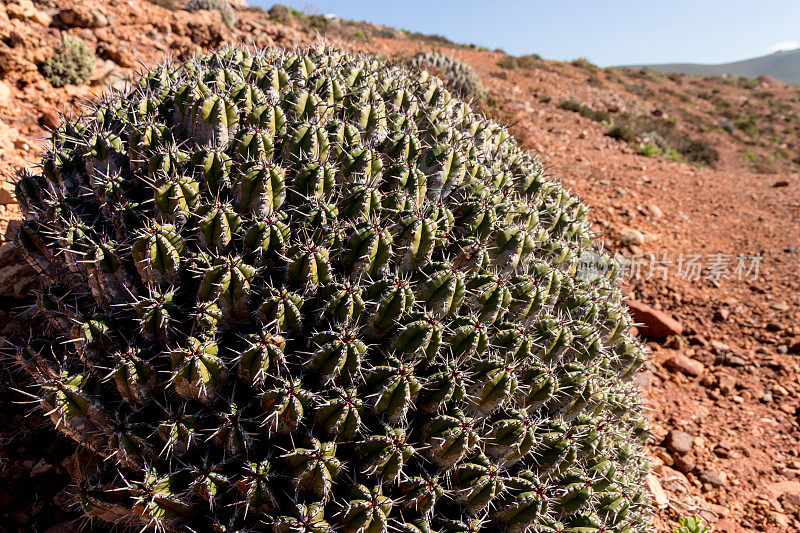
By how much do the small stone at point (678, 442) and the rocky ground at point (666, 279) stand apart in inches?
0.5

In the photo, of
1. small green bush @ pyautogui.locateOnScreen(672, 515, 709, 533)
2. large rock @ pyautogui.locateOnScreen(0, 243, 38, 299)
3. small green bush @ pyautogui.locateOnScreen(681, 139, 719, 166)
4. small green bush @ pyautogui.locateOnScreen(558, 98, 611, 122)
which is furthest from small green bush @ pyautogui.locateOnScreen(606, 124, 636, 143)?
large rock @ pyautogui.locateOnScreen(0, 243, 38, 299)

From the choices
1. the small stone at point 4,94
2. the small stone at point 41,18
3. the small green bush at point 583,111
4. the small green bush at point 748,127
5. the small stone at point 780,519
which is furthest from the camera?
the small green bush at point 748,127

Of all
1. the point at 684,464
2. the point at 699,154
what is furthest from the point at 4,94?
the point at 699,154

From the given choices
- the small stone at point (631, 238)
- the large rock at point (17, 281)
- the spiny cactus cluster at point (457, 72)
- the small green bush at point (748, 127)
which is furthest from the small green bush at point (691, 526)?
the small green bush at point (748, 127)

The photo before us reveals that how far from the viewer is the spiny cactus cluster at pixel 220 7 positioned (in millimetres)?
12055

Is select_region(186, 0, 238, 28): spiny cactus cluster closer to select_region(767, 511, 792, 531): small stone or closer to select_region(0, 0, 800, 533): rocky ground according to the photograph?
select_region(0, 0, 800, 533): rocky ground

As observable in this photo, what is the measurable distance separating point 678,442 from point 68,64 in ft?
29.5

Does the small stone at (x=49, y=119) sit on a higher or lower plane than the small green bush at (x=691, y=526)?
higher

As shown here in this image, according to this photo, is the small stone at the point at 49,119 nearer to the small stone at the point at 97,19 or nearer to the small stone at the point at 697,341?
the small stone at the point at 97,19

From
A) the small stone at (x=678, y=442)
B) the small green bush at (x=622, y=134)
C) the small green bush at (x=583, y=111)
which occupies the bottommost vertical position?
the small stone at (x=678, y=442)

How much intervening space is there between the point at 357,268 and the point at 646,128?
17.4 m

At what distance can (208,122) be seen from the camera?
8.85 ft

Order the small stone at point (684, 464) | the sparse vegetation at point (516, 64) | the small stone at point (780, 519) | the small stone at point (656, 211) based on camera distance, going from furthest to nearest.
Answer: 1. the sparse vegetation at point (516, 64)
2. the small stone at point (656, 211)
3. the small stone at point (684, 464)
4. the small stone at point (780, 519)

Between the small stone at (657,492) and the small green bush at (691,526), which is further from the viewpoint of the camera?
the small stone at (657,492)
